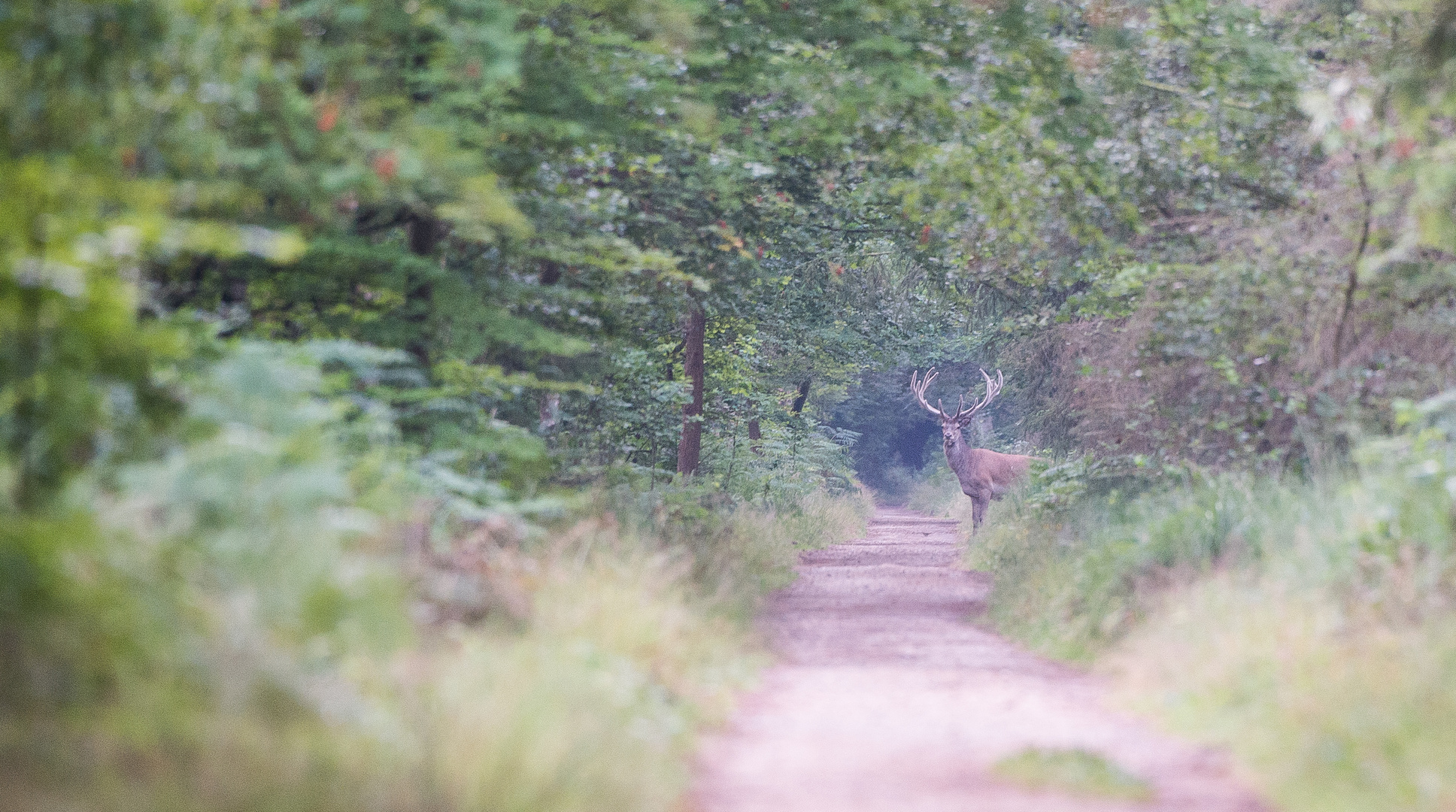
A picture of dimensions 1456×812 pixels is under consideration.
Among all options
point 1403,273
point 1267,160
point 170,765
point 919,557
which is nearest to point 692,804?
point 170,765

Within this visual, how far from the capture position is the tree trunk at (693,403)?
19031 millimetres

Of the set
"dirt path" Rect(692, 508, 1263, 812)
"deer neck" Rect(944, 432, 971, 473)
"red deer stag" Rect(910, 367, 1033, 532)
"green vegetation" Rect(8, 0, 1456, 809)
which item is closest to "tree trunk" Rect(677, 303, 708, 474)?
"green vegetation" Rect(8, 0, 1456, 809)

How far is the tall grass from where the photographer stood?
207 inches

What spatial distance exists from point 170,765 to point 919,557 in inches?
650

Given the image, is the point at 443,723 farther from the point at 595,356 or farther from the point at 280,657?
the point at 595,356

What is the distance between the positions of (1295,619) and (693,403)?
12.9 meters

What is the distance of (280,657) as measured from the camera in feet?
13.5

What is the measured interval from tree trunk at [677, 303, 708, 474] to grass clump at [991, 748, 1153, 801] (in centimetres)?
1326

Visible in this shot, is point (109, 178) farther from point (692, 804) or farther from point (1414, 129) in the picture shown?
point (1414, 129)

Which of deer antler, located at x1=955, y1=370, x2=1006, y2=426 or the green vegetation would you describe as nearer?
the green vegetation

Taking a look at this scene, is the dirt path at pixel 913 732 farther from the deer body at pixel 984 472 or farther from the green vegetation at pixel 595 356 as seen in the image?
the deer body at pixel 984 472

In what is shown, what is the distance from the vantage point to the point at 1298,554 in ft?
25.4

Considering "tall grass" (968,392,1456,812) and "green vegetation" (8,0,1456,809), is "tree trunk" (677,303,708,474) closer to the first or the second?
Answer: "green vegetation" (8,0,1456,809)

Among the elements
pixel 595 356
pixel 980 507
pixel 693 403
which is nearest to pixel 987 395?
pixel 980 507
